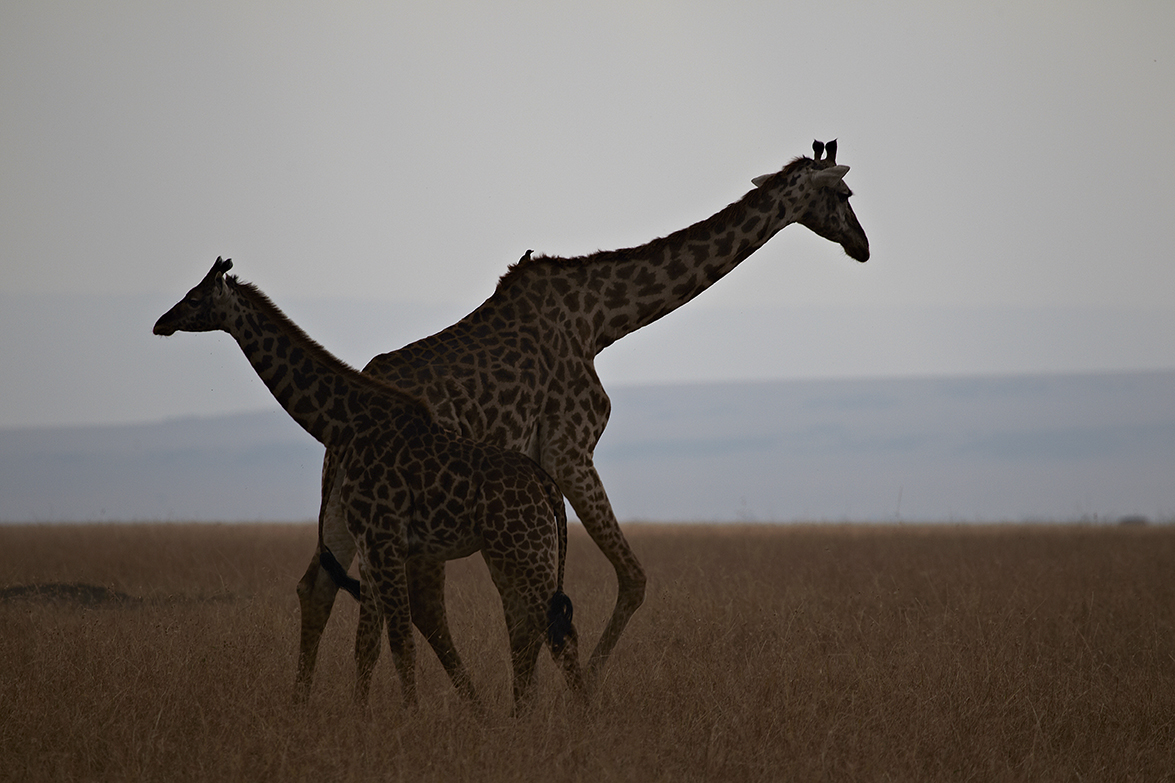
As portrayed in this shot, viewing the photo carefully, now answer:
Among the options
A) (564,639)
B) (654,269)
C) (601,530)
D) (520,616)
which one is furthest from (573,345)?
(564,639)

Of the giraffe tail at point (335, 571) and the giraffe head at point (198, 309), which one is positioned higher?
the giraffe head at point (198, 309)

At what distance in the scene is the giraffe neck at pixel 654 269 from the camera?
25.3 ft

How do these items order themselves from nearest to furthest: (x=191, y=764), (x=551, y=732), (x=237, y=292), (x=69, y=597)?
1. (x=191, y=764)
2. (x=551, y=732)
3. (x=237, y=292)
4. (x=69, y=597)

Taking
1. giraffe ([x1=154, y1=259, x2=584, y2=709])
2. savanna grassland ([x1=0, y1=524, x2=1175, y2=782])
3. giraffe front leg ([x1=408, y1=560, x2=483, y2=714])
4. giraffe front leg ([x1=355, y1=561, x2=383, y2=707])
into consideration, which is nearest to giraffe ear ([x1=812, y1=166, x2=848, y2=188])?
giraffe ([x1=154, y1=259, x2=584, y2=709])

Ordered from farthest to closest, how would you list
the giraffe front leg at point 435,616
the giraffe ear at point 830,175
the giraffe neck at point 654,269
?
the giraffe ear at point 830,175
the giraffe neck at point 654,269
the giraffe front leg at point 435,616

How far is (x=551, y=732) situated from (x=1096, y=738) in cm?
315

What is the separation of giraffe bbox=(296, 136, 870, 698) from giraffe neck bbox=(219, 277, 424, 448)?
0.32 meters

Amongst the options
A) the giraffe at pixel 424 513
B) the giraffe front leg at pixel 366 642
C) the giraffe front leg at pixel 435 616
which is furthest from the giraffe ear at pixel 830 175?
the giraffe front leg at pixel 366 642

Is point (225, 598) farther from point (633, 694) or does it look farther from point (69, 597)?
point (633, 694)

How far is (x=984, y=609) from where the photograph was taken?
1016cm

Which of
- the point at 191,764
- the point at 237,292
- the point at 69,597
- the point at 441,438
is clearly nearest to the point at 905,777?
the point at 441,438

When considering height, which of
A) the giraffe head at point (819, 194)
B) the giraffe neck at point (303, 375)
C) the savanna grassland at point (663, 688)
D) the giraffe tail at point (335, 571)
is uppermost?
the giraffe head at point (819, 194)

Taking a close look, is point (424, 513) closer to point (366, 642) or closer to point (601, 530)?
point (366, 642)

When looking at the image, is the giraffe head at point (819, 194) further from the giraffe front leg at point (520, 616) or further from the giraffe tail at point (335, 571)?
the giraffe tail at point (335, 571)
